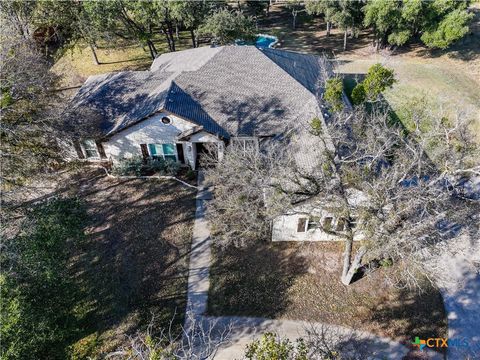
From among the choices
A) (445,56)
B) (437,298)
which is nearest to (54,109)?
(437,298)

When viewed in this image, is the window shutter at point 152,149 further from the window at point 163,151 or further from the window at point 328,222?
the window at point 328,222

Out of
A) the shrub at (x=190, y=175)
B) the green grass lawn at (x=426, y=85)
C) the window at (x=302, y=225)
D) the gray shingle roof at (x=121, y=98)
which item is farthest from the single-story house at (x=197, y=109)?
the green grass lawn at (x=426, y=85)

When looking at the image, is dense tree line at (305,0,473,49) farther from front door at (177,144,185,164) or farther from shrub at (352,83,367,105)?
front door at (177,144,185,164)

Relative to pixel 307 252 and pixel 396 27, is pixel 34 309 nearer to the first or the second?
pixel 307 252

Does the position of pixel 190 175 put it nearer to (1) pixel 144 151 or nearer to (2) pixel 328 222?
(1) pixel 144 151

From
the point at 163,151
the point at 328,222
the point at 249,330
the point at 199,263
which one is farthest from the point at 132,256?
the point at 328,222

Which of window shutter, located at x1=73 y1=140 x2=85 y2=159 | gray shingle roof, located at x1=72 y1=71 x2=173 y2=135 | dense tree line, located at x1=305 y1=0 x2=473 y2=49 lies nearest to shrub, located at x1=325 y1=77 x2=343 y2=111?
gray shingle roof, located at x1=72 y1=71 x2=173 y2=135
